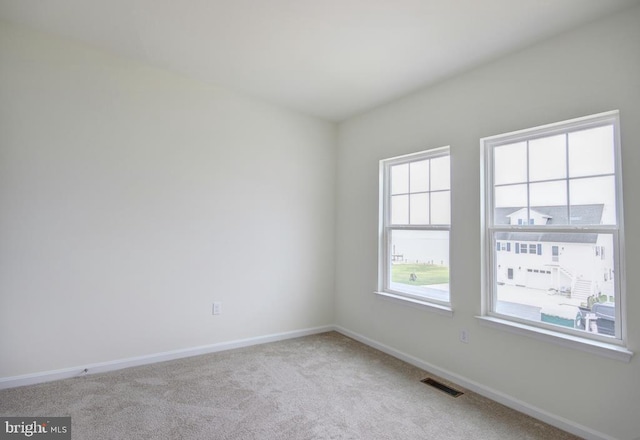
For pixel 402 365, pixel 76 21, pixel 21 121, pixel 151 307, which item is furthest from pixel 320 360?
pixel 76 21

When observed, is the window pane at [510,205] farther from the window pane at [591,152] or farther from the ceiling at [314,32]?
the ceiling at [314,32]

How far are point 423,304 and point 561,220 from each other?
1357mm

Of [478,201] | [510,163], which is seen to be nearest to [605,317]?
[478,201]

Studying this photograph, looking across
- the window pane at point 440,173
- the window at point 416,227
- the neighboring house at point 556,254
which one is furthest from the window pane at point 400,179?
the neighboring house at point 556,254

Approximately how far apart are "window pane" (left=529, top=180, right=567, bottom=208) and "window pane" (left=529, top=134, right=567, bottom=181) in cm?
5

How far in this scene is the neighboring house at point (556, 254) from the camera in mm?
2193

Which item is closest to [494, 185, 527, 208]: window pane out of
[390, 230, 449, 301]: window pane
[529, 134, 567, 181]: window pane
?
[529, 134, 567, 181]: window pane

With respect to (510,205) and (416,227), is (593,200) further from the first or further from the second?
(416,227)

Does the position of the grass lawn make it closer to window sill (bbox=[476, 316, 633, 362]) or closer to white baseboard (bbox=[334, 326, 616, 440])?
window sill (bbox=[476, 316, 633, 362])

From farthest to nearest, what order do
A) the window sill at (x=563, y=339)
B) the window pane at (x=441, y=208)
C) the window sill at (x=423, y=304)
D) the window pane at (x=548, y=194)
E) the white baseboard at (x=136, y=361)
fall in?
the window pane at (x=441, y=208) < the window sill at (x=423, y=304) < the white baseboard at (x=136, y=361) < the window pane at (x=548, y=194) < the window sill at (x=563, y=339)

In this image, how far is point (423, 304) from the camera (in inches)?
126

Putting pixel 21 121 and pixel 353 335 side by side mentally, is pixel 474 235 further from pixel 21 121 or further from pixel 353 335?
pixel 21 121

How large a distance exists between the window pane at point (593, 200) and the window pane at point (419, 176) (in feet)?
4.14

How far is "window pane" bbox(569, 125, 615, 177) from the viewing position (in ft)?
7.16
